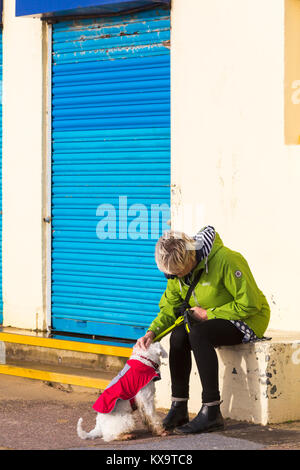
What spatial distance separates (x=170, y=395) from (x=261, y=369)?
92 centimetres

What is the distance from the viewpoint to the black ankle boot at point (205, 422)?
6.25m

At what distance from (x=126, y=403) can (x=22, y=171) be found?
414 cm

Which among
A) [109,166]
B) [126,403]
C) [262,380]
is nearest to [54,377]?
[109,166]

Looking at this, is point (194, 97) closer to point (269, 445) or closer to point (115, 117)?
point (115, 117)

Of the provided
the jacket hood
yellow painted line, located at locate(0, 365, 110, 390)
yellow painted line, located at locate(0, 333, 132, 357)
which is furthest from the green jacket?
yellow painted line, located at locate(0, 333, 132, 357)

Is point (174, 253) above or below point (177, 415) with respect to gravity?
above

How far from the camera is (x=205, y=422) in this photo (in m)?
6.29

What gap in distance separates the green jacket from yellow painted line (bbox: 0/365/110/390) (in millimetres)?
1630

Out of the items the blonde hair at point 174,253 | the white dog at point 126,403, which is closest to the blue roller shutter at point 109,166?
the blonde hair at point 174,253

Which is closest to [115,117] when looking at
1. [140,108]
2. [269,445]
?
[140,108]

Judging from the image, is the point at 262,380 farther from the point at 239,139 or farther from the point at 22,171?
the point at 22,171

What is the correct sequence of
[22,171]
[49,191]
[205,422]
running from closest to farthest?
[205,422], [49,191], [22,171]

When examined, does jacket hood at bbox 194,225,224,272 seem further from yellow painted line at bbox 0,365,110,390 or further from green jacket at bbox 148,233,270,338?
yellow painted line at bbox 0,365,110,390

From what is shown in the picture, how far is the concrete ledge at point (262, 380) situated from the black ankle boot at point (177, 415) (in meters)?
0.36
